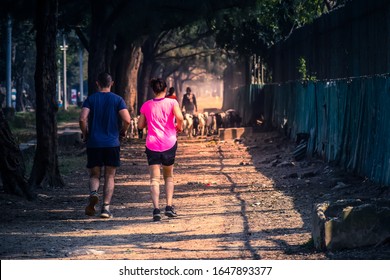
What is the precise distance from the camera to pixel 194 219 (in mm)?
13820

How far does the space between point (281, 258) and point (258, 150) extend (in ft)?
64.9

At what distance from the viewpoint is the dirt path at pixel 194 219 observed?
35.7 feet

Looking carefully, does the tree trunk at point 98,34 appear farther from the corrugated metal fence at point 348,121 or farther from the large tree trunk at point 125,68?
the large tree trunk at point 125,68

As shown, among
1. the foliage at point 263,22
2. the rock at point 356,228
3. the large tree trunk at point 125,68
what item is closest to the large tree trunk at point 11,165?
the rock at point 356,228

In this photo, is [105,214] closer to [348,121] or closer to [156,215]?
[156,215]

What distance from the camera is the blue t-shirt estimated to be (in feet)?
45.5

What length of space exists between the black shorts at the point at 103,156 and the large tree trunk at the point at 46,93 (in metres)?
4.29

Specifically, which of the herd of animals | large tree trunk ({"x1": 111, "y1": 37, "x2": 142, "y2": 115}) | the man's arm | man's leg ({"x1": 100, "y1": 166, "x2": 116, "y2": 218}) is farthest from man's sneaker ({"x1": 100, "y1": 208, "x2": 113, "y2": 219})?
large tree trunk ({"x1": 111, "y1": 37, "x2": 142, "y2": 115})

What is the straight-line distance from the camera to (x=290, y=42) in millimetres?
31703

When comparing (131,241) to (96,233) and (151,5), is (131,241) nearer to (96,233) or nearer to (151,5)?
(96,233)

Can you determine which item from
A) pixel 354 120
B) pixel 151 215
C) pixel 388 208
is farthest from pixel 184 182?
pixel 388 208

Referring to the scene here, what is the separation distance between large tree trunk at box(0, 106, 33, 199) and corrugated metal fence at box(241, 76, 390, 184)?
16.4ft

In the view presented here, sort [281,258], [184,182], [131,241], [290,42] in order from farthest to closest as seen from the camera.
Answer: [290,42]
[184,182]
[131,241]
[281,258]

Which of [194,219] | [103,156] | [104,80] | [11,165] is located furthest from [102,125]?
[11,165]
